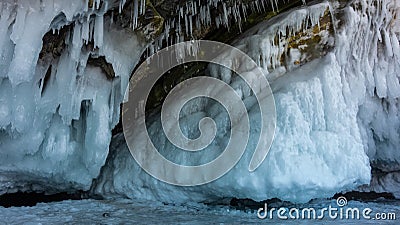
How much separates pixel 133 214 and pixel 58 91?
66.3 inches

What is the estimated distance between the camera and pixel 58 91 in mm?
4438

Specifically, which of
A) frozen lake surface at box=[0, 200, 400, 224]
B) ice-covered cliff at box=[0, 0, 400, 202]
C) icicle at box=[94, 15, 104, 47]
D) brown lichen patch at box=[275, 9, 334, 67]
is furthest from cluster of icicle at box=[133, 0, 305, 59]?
frozen lake surface at box=[0, 200, 400, 224]

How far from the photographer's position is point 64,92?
4.41 metres

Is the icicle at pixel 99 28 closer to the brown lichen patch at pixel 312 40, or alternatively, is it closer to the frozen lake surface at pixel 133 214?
the frozen lake surface at pixel 133 214

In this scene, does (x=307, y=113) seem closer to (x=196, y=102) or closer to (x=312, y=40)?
(x=312, y=40)

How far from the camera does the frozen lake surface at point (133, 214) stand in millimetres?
3936

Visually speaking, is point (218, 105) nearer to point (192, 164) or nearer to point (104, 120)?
point (192, 164)

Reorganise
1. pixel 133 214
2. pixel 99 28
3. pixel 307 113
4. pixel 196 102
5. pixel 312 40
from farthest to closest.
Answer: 1. pixel 196 102
2. pixel 312 40
3. pixel 307 113
4. pixel 133 214
5. pixel 99 28

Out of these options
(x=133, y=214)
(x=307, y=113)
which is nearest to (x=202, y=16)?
(x=307, y=113)

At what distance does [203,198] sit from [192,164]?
23.3 inches

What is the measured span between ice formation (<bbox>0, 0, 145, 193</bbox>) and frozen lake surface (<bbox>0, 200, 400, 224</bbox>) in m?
0.67

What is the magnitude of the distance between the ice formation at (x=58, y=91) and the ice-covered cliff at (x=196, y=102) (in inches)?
0.5

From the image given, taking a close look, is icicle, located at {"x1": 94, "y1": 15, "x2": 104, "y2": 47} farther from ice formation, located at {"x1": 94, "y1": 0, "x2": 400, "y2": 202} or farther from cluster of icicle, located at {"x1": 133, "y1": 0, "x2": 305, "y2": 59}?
ice formation, located at {"x1": 94, "y1": 0, "x2": 400, "y2": 202}

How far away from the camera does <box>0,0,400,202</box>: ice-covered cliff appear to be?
13.3ft
